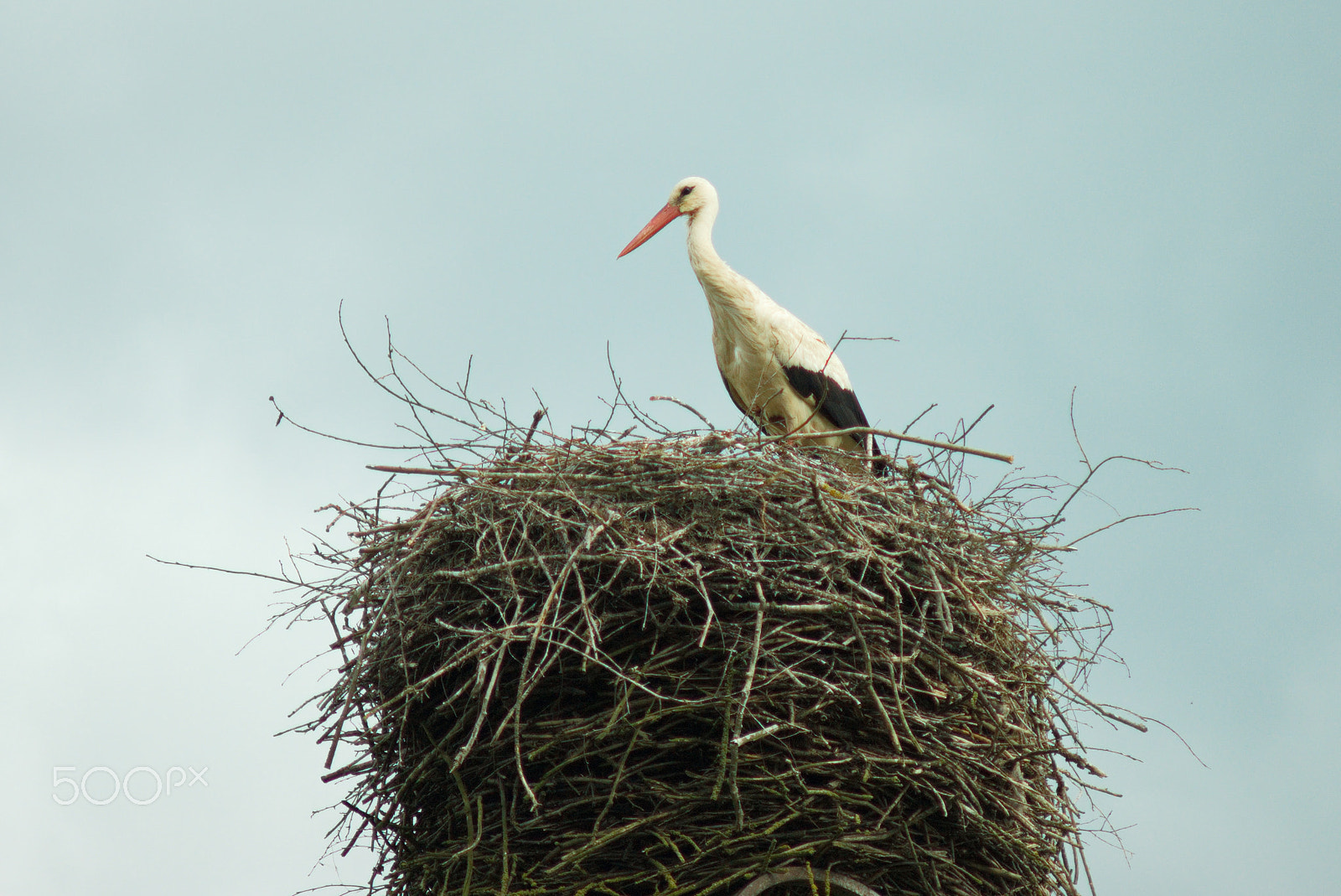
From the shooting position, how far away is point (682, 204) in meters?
6.62

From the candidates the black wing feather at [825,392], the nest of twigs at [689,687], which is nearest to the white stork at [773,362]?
the black wing feather at [825,392]

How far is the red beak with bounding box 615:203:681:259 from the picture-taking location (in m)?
6.70

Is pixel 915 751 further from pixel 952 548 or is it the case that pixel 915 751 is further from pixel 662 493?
pixel 662 493

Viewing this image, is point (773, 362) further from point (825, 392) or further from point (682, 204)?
point (682, 204)

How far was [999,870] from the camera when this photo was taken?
3.83 m

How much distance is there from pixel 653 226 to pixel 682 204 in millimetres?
212

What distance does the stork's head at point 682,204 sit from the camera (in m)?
6.54

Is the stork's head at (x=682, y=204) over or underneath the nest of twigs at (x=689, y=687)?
over

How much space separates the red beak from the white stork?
402mm

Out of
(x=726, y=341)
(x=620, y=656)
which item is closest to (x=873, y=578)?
(x=620, y=656)

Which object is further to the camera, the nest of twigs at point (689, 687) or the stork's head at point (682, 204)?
the stork's head at point (682, 204)

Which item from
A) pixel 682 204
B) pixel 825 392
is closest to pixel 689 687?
pixel 825 392

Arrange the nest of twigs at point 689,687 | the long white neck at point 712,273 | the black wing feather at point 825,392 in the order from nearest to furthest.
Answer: the nest of twigs at point 689,687, the black wing feather at point 825,392, the long white neck at point 712,273

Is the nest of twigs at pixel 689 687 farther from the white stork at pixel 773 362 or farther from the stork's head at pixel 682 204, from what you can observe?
the stork's head at pixel 682 204
